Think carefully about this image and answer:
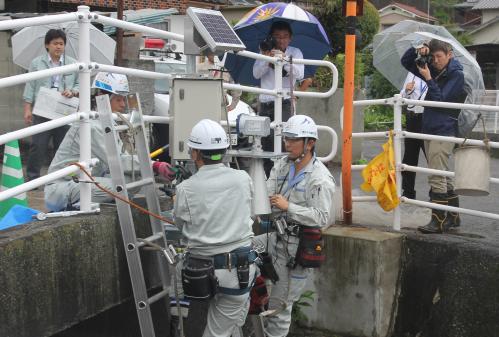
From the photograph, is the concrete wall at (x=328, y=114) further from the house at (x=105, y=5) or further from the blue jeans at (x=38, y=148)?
the house at (x=105, y=5)

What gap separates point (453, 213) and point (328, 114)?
631 centimetres

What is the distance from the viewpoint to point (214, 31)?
4902 millimetres

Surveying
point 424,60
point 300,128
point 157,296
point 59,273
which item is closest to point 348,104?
point 424,60

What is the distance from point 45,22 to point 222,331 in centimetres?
220

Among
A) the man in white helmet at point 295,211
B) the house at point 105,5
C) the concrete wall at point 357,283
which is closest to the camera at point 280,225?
the man in white helmet at point 295,211

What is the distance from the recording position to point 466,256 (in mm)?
5805

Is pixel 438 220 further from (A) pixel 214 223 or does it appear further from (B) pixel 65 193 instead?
(B) pixel 65 193

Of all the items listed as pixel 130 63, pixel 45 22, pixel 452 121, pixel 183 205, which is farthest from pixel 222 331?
pixel 130 63

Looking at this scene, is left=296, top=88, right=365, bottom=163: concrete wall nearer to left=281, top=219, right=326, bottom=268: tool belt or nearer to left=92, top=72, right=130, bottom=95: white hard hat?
left=281, top=219, right=326, bottom=268: tool belt

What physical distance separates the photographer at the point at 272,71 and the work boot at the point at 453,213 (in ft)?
5.40

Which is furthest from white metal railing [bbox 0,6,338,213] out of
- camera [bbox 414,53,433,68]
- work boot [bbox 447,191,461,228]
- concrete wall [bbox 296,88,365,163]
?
concrete wall [bbox 296,88,365,163]

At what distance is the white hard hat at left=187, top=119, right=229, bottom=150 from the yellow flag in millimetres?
2292

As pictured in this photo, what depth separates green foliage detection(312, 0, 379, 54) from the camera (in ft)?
59.4

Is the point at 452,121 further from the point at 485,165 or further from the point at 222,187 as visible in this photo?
the point at 222,187
